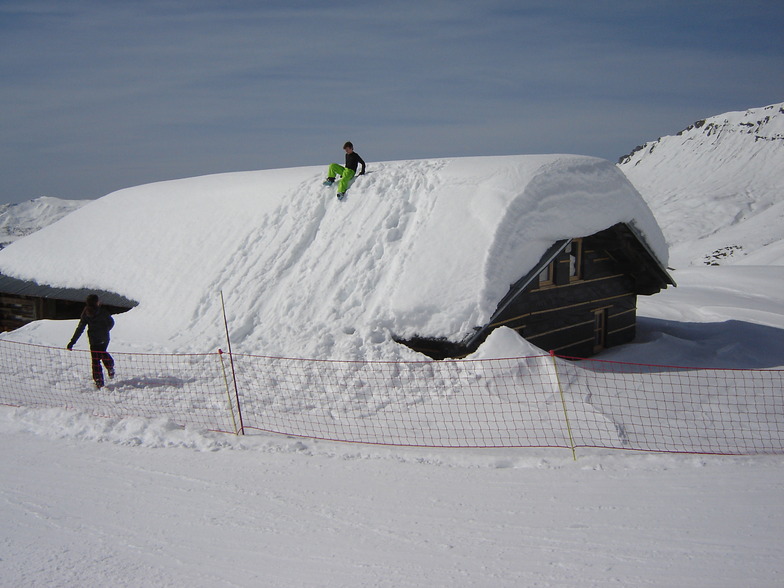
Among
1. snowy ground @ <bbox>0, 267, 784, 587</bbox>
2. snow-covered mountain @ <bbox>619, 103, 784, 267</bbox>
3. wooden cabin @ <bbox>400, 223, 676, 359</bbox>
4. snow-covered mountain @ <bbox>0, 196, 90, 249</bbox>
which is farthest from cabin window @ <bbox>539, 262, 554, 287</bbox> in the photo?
snow-covered mountain @ <bbox>0, 196, 90, 249</bbox>

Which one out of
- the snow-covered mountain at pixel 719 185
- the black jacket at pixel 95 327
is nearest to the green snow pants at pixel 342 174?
the black jacket at pixel 95 327

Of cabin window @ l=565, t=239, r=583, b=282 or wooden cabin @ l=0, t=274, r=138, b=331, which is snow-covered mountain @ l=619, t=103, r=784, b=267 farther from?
wooden cabin @ l=0, t=274, r=138, b=331

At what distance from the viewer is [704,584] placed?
374 cm

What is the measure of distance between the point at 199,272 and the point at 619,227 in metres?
8.70

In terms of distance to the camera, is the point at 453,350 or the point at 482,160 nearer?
the point at 453,350

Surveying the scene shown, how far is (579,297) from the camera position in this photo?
11.9 metres

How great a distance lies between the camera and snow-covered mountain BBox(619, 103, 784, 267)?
69.0 metres

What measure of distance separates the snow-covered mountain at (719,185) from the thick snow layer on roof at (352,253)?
31.2 metres

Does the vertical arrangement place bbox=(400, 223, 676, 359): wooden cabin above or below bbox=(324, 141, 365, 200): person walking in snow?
below

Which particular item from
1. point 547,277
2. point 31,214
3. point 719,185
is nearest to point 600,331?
point 547,277

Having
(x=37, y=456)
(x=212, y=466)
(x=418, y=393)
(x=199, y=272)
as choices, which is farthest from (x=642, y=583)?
(x=199, y=272)

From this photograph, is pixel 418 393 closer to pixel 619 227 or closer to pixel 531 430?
pixel 531 430

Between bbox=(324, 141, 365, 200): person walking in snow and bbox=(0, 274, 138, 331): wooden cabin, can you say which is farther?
bbox=(0, 274, 138, 331): wooden cabin

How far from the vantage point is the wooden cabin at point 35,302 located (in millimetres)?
13523
